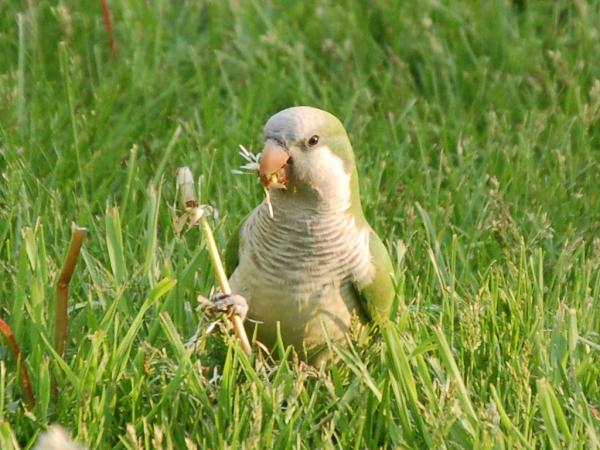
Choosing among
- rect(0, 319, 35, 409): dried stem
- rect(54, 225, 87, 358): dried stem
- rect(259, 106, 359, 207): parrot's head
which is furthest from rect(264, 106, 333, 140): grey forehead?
rect(0, 319, 35, 409): dried stem

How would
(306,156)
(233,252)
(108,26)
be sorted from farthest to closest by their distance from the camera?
(108,26) → (233,252) → (306,156)

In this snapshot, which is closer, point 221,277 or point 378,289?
point 221,277

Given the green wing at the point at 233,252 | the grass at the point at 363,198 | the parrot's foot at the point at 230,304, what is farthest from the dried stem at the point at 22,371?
the green wing at the point at 233,252

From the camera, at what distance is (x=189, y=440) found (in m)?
2.55

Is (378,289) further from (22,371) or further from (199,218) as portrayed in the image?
(22,371)

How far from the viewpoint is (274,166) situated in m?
2.79

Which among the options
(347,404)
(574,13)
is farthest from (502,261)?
(574,13)

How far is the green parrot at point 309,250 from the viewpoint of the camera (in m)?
2.85

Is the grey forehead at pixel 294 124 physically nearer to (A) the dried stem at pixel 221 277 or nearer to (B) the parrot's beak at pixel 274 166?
(B) the parrot's beak at pixel 274 166

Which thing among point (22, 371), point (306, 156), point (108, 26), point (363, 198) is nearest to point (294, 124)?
point (306, 156)

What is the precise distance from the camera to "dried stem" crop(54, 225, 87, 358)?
2629mm

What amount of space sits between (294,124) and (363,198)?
3.33 feet

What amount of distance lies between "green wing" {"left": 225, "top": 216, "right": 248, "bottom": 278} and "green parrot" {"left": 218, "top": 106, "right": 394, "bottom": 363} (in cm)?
6

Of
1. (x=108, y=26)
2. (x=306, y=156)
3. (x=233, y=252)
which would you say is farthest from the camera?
(x=108, y=26)
